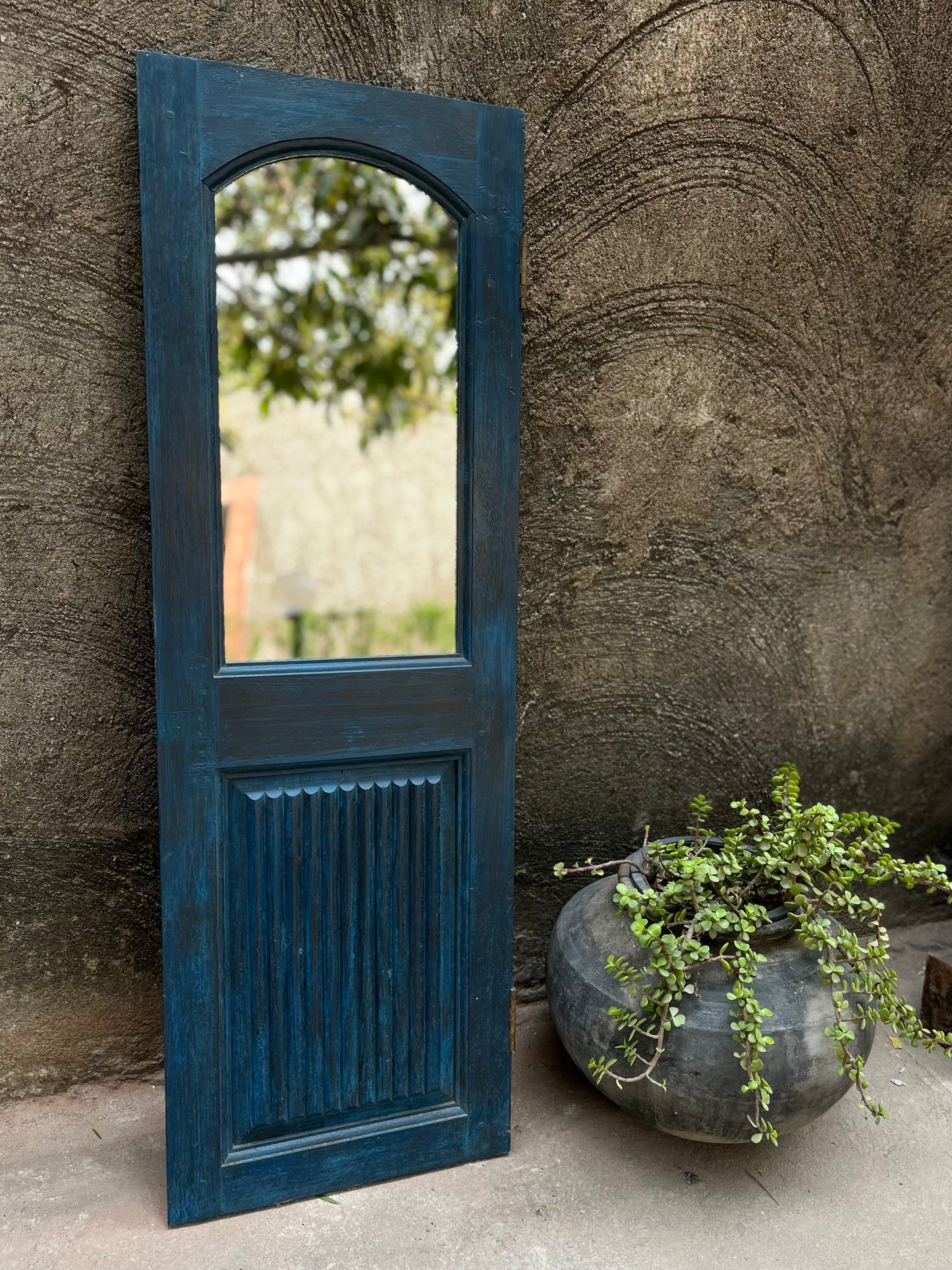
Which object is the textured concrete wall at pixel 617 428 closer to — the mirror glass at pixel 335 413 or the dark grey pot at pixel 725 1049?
the mirror glass at pixel 335 413

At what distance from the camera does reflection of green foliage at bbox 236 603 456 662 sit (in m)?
2.17

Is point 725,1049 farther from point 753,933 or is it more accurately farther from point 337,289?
point 337,289

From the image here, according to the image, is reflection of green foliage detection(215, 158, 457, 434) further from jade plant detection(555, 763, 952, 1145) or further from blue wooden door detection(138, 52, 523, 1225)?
jade plant detection(555, 763, 952, 1145)

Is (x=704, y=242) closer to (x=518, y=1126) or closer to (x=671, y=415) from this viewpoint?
(x=671, y=415)

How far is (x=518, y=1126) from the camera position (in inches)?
88.4

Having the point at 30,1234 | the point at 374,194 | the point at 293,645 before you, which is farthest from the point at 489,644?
the point at 30,1234

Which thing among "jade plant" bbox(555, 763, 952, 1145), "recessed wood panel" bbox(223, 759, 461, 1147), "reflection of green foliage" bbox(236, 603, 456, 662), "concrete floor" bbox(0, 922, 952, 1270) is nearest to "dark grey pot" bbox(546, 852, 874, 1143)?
"jade plant" bbox(555, 763, 952, 1145)

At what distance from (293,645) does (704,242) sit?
154cm

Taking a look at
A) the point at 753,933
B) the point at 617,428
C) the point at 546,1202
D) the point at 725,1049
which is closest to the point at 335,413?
the point at 617,428

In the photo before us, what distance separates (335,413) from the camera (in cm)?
289

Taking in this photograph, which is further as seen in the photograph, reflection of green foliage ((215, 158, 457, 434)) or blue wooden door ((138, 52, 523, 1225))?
reflection of green foliage ((215, 158, 457, 434))

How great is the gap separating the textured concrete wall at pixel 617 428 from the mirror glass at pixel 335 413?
9.9 inches

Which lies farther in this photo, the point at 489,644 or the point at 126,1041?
the point at 126,1041

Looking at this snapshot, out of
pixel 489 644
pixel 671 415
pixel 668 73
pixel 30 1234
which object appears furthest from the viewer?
pixel 671 415
